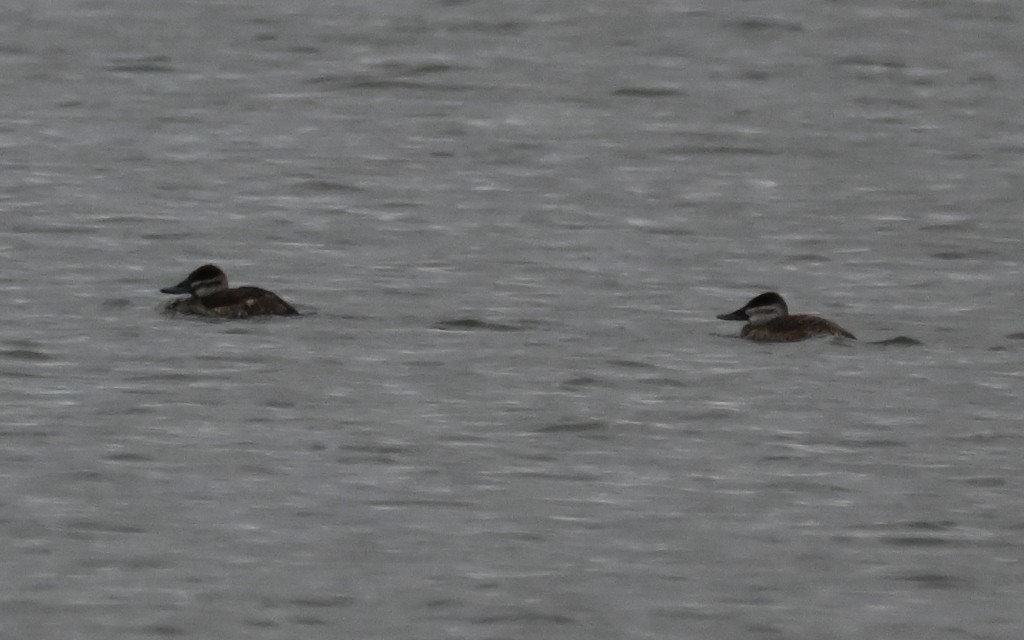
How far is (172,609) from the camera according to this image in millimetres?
10453

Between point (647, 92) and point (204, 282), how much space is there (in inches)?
482

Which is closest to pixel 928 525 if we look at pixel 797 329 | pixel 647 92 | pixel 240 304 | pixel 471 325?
pixel 797 329

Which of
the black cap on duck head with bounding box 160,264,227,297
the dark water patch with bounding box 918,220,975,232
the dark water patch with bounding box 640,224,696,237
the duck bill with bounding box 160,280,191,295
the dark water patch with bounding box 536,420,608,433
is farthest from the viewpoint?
the dark water patch with bounding box 918,220,975,232

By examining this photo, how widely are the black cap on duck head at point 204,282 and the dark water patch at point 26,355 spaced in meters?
1.41

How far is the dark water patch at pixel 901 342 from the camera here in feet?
53.5

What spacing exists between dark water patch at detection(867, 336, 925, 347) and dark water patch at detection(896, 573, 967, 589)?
5212mm

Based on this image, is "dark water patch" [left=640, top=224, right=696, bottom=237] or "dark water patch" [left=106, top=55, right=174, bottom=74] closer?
"dark water patch" [left=640, top=224, right=696, bottom=237]

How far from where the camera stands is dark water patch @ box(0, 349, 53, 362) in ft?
50.5

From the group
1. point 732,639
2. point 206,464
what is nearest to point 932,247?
point 206,464

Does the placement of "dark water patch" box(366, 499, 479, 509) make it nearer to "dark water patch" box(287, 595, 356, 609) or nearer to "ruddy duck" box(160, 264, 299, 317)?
"dark water patch" box(287, 595, 356, 609)

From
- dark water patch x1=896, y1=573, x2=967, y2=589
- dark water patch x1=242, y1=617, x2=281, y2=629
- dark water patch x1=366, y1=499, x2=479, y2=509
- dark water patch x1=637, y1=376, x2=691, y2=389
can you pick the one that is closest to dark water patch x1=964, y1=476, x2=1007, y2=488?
dark water patch x1=896, y1=573, x2=967, y2=589

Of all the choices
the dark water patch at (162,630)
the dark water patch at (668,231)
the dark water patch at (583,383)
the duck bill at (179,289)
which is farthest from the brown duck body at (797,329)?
the dark water patch at (162,630)

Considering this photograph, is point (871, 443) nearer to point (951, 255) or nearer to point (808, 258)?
point (808, 258)

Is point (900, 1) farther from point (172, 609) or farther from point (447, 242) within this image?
point (172, 609)
